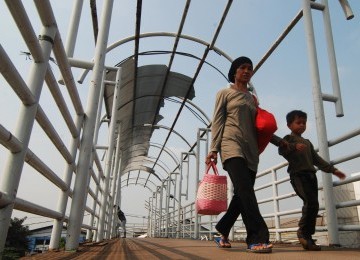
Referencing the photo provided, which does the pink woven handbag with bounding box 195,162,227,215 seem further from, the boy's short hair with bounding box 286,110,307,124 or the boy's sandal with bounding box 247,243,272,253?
the boy's short hair with bounding box 286,110,307,124

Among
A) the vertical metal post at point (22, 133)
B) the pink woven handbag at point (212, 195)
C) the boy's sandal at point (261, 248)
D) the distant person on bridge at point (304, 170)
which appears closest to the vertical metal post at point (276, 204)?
the distant person on bridge at point (304, 170)

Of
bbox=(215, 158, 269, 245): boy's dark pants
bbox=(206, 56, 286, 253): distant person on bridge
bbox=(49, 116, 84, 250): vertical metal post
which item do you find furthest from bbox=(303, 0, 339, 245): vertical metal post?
bbox=(49, 116, 84, 250): vertical metal post

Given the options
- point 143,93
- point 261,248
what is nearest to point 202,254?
point 261,248

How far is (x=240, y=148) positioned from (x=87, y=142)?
1271 millimetres

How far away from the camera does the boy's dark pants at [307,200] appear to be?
2953 millimetres

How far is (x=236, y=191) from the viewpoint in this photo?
2541mm

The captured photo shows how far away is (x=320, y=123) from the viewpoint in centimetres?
332

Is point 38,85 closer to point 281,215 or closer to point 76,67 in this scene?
point 76,67

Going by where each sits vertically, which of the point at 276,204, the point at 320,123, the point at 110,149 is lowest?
the point at 276,204

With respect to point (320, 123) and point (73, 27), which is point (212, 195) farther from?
point (73, 27)

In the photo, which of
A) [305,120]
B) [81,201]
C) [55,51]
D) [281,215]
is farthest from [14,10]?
[281,215]

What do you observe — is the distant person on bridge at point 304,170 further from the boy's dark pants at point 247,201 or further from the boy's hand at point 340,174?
the boy's dark pants at point 247,201

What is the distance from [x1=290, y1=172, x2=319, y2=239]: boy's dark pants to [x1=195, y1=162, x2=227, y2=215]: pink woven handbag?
702 mm

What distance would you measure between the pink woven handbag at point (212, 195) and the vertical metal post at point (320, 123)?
40.4 inches
